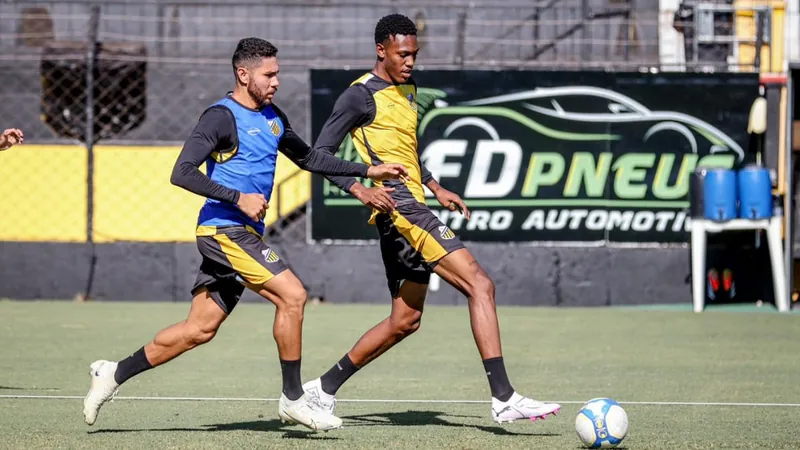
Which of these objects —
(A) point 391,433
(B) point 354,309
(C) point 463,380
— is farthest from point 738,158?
(A) point 391,433

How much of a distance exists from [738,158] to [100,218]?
291 inches

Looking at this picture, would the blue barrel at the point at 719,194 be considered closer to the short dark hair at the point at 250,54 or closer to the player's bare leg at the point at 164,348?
the short dark hair at the point at 250,54

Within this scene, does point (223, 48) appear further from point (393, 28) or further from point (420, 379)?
point (393, 28)

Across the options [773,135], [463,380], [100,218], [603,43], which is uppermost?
Answer: [603,43]

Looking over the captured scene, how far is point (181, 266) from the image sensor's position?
1561 cm

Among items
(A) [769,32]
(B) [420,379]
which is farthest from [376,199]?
(A) [769,32]

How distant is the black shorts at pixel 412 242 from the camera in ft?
23.7

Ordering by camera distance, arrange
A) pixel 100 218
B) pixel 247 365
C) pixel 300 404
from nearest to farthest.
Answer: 1. pixel 300 404
2. pixel 247 365
3. pixel 100 218

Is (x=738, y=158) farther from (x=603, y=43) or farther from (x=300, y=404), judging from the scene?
(x=300, y=404)

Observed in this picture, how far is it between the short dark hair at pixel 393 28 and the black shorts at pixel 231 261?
4.49 ft

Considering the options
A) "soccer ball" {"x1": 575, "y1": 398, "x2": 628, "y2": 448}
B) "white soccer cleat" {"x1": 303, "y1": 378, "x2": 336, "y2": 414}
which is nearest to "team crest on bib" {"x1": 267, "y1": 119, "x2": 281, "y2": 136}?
"white soccer cleat" {"x1": 303, "y1": 378, "x2": 336, "y2": 414}

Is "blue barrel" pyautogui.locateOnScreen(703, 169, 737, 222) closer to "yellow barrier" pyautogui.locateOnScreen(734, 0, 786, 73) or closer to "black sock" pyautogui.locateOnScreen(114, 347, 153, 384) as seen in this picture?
"yellow barrier" pyautogui.locateOnScreen(734, 0, 786, 73)

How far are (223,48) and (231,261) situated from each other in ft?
39.1

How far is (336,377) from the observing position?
745 centimetres
